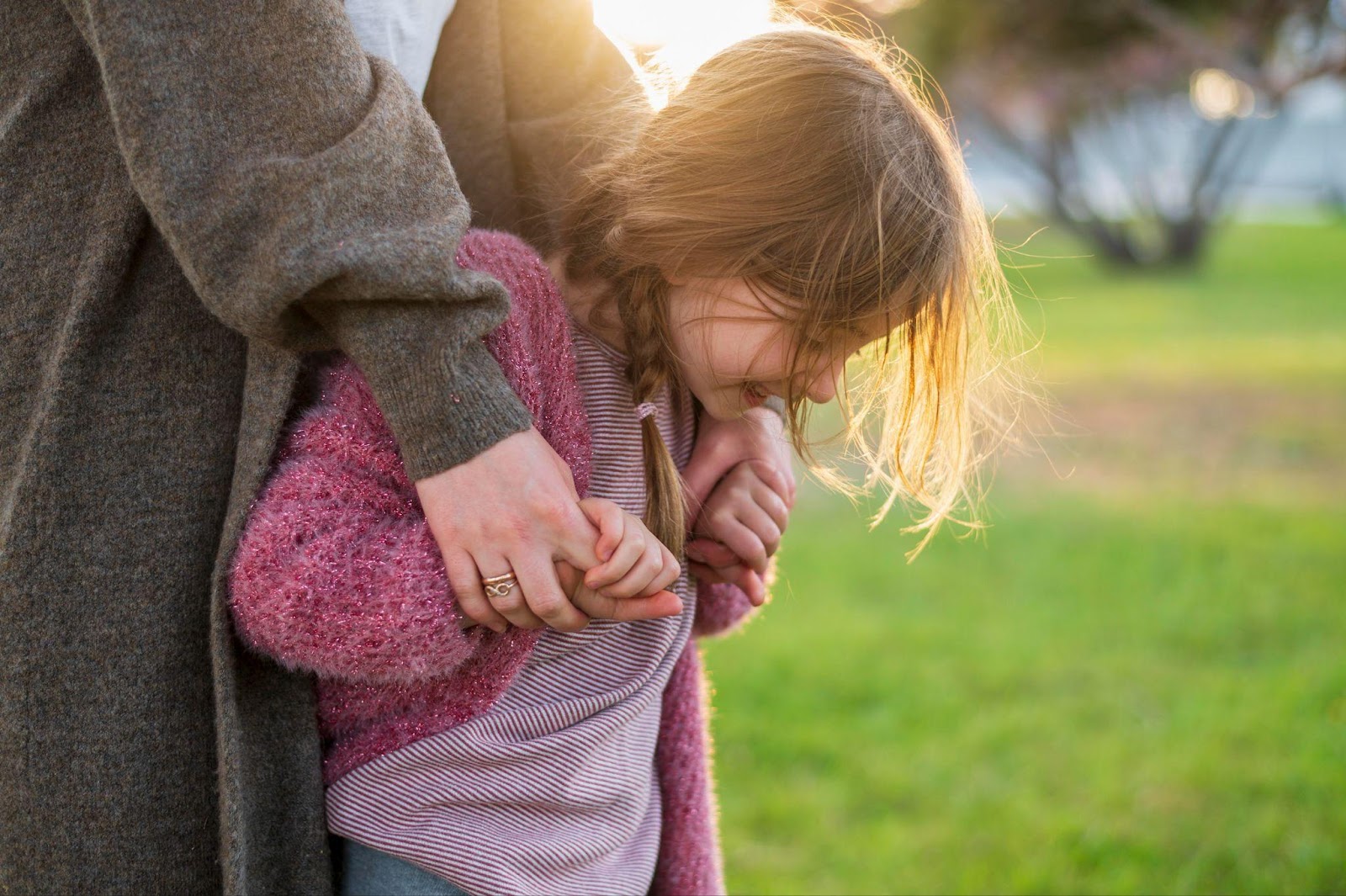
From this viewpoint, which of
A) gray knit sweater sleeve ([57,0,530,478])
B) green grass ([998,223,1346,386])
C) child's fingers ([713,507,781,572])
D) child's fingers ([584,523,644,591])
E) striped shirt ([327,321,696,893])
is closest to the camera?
gray knit sweater sleeve ([57,0,530,478])

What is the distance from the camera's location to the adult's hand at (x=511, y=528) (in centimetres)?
110

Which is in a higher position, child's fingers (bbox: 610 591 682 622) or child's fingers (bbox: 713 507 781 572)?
child's fingers (bbox: 610 591 682 622)

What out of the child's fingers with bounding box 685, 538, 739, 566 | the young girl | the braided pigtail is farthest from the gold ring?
the child's fingers with bounding box 685, 538, 739, 566

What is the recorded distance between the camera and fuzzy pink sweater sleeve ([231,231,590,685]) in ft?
3.60

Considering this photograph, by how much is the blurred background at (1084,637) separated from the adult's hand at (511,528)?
577mm

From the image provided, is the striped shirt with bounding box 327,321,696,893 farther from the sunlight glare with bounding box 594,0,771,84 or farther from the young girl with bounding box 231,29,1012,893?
the sunlight glare with bounding box 594,0,771,84

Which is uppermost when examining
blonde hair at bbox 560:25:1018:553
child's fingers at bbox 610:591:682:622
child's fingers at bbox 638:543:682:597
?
blonde hair at bbox 560:25:1018:553

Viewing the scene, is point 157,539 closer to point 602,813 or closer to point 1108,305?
point 602,813

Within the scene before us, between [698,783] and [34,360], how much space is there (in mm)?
935

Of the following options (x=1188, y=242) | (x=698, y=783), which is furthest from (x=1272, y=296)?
(x=698, y=783)

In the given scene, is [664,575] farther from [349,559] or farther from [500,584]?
[349,559]

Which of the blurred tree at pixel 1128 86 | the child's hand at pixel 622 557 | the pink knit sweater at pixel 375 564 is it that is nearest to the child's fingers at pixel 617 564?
the child's hand at pixel 622 557

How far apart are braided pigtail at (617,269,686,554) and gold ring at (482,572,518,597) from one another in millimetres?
278

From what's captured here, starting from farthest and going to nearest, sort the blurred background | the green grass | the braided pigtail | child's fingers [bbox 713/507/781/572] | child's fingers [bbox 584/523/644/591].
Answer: the green grass, the blurred background, child's fingers [bbox 713/507/781/572], the braided pigtail, child's fingers [bbox 584/523/644/591]
